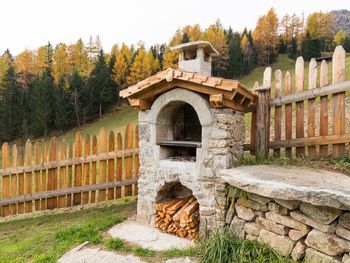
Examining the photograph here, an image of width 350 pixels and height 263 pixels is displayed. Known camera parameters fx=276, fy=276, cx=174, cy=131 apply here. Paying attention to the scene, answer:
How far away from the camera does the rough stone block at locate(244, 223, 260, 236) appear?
378 cm

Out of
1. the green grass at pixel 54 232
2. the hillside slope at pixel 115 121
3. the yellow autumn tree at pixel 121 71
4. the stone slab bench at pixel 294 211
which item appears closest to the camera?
the stone slab bench at pixel 294 211

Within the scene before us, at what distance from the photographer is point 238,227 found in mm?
4008

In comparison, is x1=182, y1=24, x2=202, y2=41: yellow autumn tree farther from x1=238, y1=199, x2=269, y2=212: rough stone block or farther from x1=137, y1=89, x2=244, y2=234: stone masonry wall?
x1=238, y1=199, x2=269, y2=212: rough stone block

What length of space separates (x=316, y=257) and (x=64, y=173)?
17.2 ft

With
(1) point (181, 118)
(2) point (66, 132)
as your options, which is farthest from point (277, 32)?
(1) point (181, 118)

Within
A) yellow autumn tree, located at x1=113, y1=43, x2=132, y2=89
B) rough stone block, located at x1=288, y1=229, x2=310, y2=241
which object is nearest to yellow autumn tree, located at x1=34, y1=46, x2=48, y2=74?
yellow autumn tree, located at x1=113, y1=43, x2=132, y2=89

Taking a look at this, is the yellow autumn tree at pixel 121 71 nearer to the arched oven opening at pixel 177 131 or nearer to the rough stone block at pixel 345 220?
the arched oven opening at pixel 177 131

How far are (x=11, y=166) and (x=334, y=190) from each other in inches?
249

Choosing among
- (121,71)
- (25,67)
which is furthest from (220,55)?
(25,67)

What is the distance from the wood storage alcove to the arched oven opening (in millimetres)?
680

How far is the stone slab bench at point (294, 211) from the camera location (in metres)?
2.99

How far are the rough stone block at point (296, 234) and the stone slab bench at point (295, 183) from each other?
0.56 metres

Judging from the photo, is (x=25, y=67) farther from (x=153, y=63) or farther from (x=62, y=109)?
(x=153, y=63)

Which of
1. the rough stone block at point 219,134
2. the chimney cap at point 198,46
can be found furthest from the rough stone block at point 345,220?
the chimney cap at point 198,46
